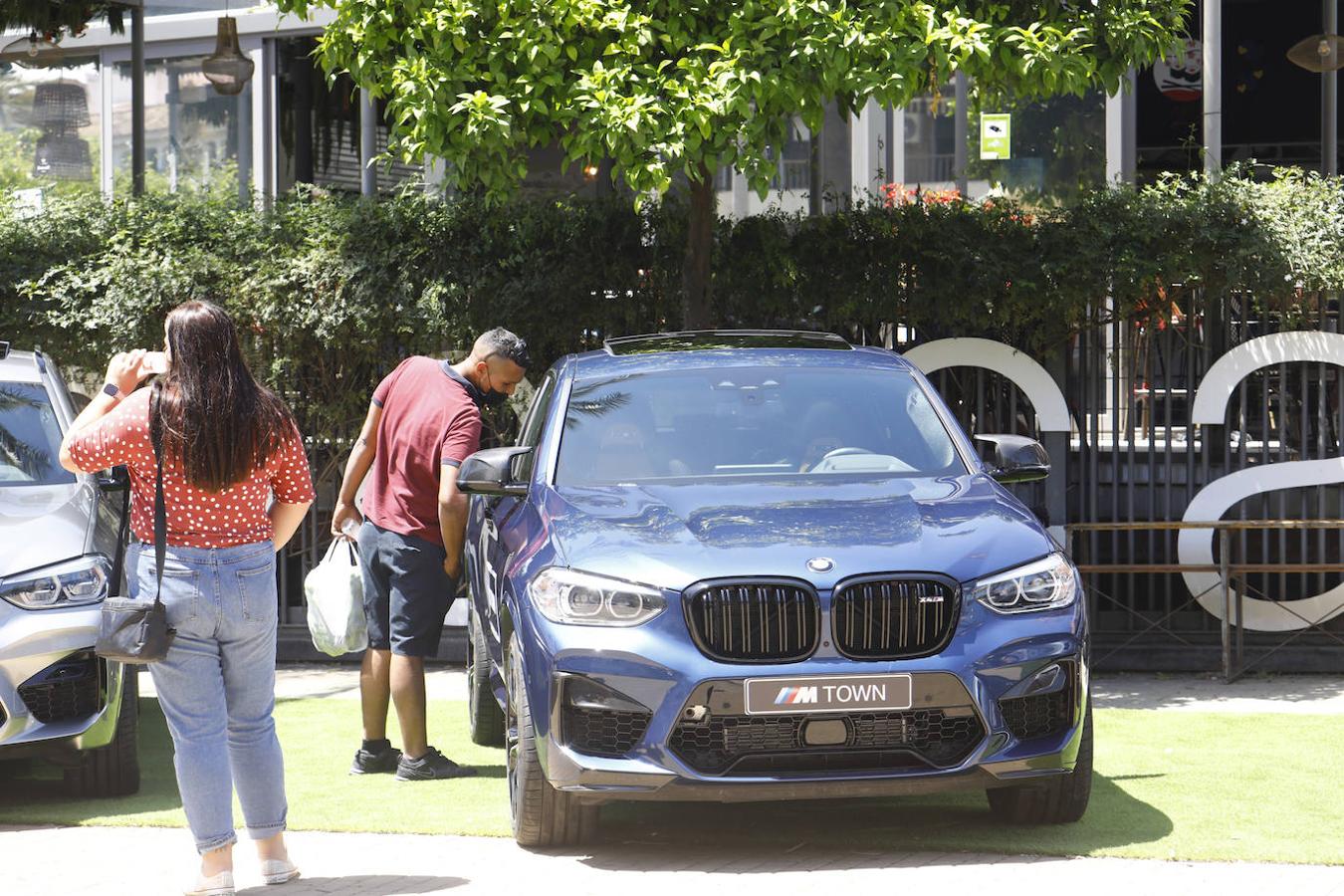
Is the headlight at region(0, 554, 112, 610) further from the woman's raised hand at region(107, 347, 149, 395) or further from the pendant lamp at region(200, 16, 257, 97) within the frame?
the pendant lamp at region(200, 16, 257, 97)

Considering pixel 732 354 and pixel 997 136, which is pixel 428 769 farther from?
pixel 997 136

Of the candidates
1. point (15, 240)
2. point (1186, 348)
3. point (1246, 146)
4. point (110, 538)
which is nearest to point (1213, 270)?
point (1186, 348)

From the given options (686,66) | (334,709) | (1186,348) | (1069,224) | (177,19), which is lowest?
(334,709)

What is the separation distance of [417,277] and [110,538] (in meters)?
3.47

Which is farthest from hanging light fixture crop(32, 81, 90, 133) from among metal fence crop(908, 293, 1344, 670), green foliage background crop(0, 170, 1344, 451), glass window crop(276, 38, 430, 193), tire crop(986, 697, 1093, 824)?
tire crop(986, 697, 1093, 824)

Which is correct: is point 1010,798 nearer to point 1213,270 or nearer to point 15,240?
point 1213,270

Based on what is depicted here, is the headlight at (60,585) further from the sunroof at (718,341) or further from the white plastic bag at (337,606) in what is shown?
the sunroof at (718,341)

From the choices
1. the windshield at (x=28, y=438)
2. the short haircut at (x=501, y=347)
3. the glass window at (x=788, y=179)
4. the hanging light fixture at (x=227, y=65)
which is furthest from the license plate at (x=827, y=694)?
the hanging light fixture at (x=227, y=65)

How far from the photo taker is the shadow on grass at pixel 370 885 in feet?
18.3

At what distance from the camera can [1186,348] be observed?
1020cm

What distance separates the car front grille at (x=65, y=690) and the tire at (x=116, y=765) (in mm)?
210

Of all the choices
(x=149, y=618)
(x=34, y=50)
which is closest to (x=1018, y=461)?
(x=149, y=618)

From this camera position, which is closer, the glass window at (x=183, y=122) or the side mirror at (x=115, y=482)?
the side mirror at (x=115, y=482)

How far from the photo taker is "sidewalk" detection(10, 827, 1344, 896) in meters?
5.48
